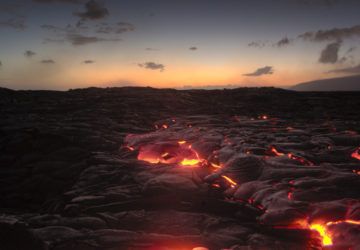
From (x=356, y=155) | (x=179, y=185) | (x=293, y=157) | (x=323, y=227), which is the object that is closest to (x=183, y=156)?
(x=179, y=185)

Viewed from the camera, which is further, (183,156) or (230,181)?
(183,156)

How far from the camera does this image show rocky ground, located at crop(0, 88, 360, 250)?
1847 millimetres

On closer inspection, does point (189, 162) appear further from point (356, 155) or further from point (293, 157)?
point (356, 155)

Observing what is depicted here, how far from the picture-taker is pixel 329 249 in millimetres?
1675

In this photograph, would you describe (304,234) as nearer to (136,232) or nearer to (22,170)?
(136,232)

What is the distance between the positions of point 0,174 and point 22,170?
0.29 meters

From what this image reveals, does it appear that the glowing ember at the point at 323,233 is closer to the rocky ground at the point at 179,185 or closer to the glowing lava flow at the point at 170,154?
the rocky ground at the point at 179,185

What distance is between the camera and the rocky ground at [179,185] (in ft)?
6.06

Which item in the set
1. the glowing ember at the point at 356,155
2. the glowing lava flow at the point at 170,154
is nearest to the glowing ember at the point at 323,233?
the glowing lava flow at the point at 170,154

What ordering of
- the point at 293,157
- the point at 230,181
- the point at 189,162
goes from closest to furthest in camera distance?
the point at 230,181 → the point at 293,157 → the point at 189,162

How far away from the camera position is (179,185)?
2.71 metres

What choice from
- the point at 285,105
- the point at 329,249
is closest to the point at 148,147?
the point at 329,249

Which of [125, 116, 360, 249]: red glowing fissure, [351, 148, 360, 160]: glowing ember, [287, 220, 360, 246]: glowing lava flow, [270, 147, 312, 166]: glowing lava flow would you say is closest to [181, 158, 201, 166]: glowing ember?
[125, 116, 360, 249]: red glowing fissure

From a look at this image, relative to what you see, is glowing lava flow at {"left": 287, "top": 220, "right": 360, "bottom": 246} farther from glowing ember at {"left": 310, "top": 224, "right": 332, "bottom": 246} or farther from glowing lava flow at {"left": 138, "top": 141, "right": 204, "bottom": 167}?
glowing lava flow at {"left": 138, "top": 141, "right": 204, "bottom": 167}
